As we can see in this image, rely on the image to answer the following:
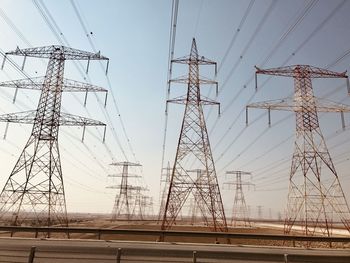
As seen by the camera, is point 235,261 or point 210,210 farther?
point 210,210

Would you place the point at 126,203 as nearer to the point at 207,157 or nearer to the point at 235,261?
the point at 207,157

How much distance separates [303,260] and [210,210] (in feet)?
63.0

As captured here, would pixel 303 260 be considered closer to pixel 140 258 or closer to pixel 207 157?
pixel 140 258

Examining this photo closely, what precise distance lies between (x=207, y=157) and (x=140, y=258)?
20.8 m

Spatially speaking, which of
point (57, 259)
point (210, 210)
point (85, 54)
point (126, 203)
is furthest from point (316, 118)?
point (126, 203)

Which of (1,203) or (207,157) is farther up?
(207,157)

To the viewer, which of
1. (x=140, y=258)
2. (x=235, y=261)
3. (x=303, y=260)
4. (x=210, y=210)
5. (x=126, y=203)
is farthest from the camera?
(x=126, y=203)

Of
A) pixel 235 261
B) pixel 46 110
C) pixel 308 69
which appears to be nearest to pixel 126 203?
pixel 46 110

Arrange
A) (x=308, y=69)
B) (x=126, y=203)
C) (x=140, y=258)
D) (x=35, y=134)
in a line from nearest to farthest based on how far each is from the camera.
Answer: (x=140, y=258) < (x=35, y=134) < (x=308, y=69) < (x=126, y=203)

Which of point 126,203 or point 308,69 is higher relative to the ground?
point 308,69

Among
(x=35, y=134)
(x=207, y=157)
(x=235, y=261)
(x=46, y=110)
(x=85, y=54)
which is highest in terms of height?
(x=85, y=54)

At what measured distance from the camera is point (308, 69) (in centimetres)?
3512

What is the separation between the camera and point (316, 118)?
33.8m

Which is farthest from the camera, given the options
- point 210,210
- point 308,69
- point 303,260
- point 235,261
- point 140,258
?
point 308,69
